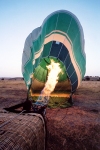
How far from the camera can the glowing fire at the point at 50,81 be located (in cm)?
805

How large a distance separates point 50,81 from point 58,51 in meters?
1.78

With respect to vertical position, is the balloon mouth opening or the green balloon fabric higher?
the green balloon fabric

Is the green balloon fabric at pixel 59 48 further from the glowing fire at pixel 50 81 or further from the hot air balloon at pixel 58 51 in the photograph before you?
the glowing fire at pixel 50 81

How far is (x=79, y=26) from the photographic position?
7.18 metres

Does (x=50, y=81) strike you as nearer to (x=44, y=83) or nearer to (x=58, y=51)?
(x=44, y=83)

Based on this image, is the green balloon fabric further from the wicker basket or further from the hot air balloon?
the wicker basket

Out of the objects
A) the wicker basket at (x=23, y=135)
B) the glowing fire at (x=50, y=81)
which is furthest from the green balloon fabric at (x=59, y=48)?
the wicker basket at (x=23, y=135)

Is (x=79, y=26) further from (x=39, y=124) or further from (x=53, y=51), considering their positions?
(x=39, y=124)

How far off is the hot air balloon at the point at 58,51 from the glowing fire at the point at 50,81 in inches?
7.6

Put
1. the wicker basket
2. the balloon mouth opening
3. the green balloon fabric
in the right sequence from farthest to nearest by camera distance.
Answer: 1. the balloon mouth opening
2. the green balloon fabric
3. the wicker basket

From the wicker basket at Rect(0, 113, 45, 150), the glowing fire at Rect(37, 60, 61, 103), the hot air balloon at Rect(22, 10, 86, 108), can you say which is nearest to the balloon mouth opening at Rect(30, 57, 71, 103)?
the hot air balloon at Rect(22, 10, 86, 108)

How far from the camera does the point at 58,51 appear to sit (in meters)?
7.53

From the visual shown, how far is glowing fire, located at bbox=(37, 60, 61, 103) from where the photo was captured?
8050 mm

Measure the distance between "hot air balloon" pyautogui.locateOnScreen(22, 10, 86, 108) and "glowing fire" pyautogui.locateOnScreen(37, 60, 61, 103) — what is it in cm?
19
